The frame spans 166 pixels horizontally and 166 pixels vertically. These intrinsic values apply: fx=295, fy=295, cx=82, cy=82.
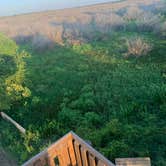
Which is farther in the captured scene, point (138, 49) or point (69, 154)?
point (138, 49)

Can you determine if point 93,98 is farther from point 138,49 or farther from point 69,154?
point 69,154

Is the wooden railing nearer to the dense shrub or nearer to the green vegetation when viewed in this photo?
the green vegetation

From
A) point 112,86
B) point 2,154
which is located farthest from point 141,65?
point 2,154

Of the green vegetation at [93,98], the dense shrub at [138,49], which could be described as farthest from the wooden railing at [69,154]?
the dense shrub at [138,49]

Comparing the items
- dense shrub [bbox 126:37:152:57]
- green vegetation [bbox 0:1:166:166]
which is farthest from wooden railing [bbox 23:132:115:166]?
dense shrub [bbox 126:37:152:57]

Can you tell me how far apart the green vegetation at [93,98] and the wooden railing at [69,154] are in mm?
2759

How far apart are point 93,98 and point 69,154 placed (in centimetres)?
575

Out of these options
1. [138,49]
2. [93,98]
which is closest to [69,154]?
[93,98]

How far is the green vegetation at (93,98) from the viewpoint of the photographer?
24.7 feet

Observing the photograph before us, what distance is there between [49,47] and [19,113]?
7875mm

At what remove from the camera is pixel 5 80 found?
38.0 ft

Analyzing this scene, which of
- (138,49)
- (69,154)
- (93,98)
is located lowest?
(93,98)

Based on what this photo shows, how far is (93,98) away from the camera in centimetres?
991

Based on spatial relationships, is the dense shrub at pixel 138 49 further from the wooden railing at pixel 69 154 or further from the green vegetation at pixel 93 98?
the wooden railing at pixel 69 154
